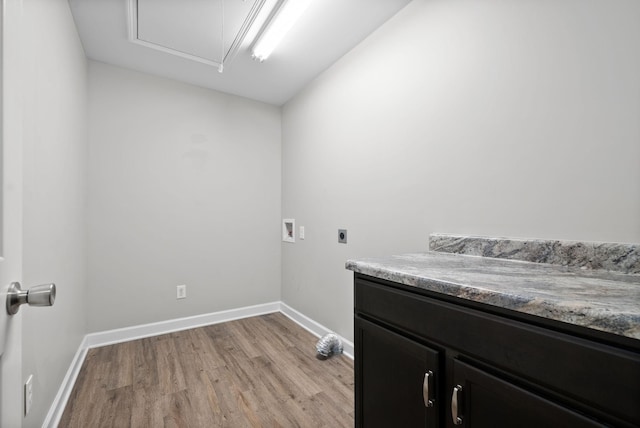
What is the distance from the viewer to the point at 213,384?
1.79 meters

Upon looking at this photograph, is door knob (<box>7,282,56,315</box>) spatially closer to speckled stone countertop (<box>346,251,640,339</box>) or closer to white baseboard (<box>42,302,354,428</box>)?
speckled stone countertop (<box>346,251,640,339</box>)

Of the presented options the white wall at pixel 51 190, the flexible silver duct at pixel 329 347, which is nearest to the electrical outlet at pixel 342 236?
the flexible silver duct at pixel 329 347

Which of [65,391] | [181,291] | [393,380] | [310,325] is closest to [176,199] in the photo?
[181,291]

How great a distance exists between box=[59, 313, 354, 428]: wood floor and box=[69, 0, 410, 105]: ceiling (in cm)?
226

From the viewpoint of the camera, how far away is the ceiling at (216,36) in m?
1.71

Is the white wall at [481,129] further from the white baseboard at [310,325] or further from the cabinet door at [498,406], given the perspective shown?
the cabinet door at [498,406]

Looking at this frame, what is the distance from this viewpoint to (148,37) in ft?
6.54

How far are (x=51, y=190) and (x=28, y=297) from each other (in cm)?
118

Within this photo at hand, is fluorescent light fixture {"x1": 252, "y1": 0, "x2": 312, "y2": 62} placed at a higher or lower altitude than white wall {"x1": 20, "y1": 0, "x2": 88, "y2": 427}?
higher

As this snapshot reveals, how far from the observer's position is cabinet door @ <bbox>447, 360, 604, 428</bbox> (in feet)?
1.98

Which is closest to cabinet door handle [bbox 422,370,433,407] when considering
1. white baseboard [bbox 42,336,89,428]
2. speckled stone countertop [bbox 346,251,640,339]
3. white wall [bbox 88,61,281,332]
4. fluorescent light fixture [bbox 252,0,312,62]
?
speckled stone countertop [bbox 346,251,640,339]

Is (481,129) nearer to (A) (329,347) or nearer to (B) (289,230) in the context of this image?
(A) (329,347)

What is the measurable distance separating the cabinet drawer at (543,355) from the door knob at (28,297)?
915mm

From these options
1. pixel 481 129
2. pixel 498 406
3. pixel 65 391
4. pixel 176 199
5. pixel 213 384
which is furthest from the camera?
pixel 176 199
